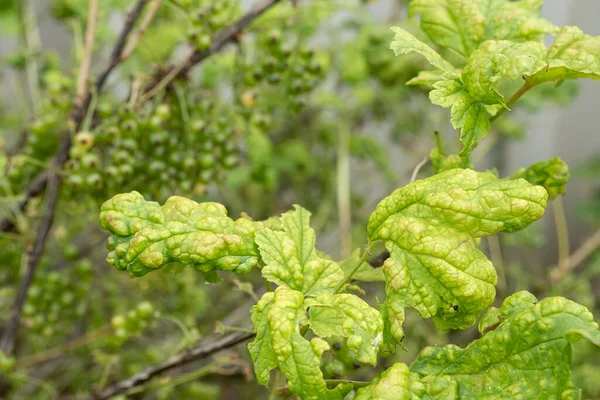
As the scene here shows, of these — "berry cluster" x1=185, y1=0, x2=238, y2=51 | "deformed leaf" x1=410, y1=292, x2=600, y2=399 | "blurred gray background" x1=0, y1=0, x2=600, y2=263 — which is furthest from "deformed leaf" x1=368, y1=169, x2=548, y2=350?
"blurred gray background" x1=0, y1=0, x2=600, y2=263

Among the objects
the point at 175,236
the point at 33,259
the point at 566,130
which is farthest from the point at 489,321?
the point at 566,130

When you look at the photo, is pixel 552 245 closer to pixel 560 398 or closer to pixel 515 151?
pixel 515 151

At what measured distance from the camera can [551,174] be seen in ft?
2.12

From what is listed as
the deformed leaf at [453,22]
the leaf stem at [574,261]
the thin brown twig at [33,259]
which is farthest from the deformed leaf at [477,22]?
the leaf stem at [574,261]

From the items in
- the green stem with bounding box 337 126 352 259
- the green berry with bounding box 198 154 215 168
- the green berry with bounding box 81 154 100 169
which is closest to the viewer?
the green berry with bounding box 81 154 100 169

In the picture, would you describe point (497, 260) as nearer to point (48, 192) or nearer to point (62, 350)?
point (62, 350)

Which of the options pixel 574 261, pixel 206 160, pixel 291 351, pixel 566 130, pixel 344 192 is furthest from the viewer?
pixel 566 130

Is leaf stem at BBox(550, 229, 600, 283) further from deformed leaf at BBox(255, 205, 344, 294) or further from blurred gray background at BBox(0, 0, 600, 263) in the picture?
deformed leaf at BBox(255, 205, 344, 294)

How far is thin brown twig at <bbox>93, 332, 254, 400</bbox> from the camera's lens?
2.15 ft

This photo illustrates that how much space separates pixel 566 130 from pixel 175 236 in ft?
7.89

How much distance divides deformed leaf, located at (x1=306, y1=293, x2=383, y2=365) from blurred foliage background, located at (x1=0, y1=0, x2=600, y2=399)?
3 centimetres

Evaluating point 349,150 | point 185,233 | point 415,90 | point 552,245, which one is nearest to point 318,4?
point 415,90

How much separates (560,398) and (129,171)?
72cm

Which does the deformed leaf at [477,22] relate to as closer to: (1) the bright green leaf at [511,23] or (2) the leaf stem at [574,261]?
(1) the bright green leaf at [511,23]
